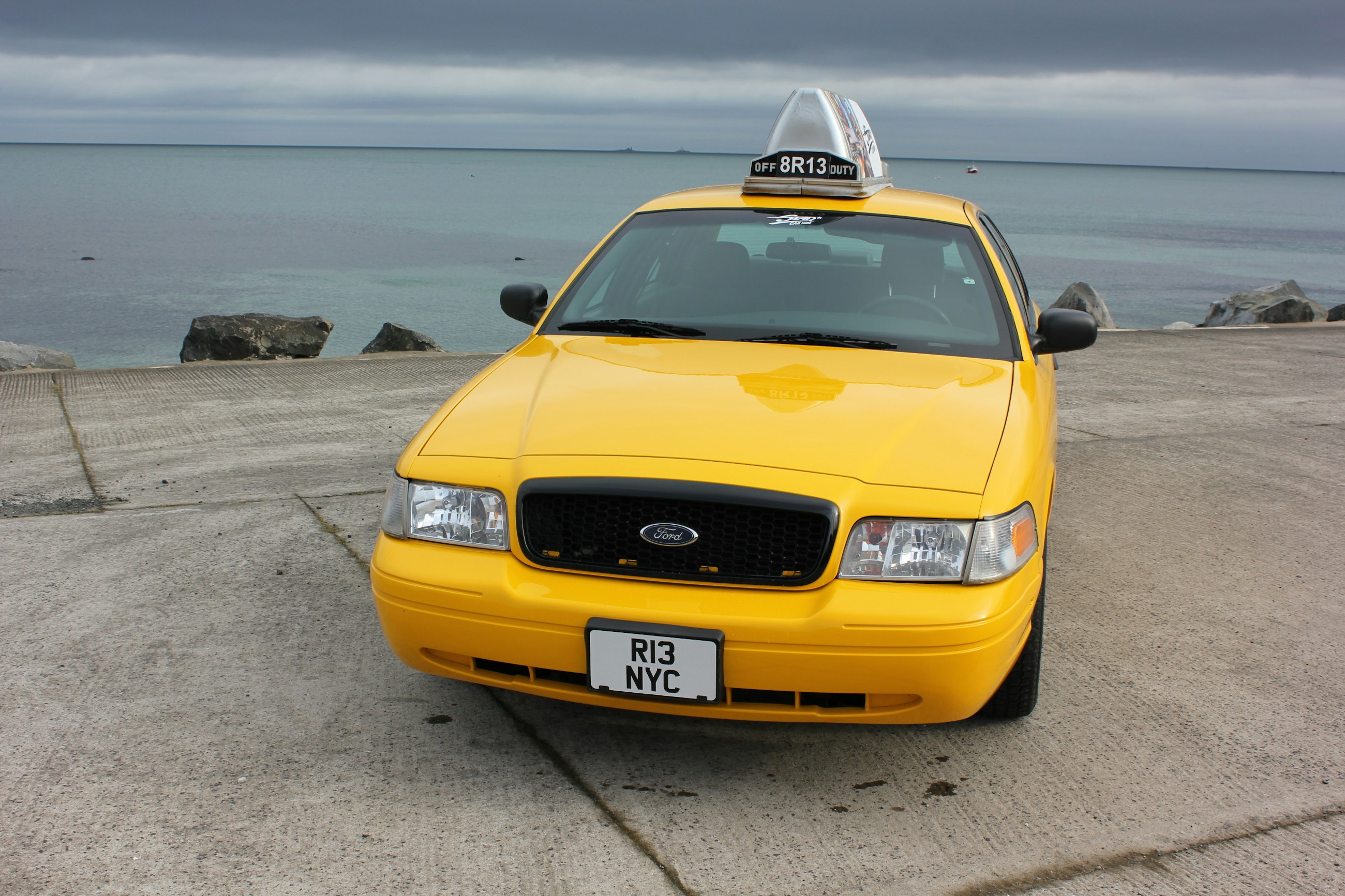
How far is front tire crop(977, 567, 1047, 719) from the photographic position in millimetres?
2959

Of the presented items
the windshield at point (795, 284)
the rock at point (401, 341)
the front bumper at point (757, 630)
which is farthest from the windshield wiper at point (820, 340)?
the rock at point (401, 341)

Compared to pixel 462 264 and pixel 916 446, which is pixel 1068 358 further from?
pixel 462 264

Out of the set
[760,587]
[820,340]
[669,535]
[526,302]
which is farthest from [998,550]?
[526,302]

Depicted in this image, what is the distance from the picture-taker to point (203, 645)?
351 cm

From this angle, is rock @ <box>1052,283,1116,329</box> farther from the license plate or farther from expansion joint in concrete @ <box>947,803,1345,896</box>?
the license plate

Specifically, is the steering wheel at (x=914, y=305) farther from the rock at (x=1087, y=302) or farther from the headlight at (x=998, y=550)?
the rock at (x=1087, y=302)

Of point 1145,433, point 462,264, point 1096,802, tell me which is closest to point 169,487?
point 1096,802

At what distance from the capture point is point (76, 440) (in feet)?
20.1

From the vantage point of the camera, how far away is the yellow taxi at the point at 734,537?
7.94ft

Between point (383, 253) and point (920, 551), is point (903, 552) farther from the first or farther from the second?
point (383, 253)

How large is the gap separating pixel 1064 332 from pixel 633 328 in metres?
1.56

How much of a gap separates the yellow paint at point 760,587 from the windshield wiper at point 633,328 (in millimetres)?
518

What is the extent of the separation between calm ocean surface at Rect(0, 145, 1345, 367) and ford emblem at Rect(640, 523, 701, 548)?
6786 millimetres

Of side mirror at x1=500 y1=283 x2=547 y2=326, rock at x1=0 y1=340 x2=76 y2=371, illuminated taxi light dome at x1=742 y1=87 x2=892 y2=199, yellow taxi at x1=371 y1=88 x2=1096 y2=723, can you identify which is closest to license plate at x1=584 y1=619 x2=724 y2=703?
yellow taxi at x1=371 y1=88 x2=1096 y2=723
